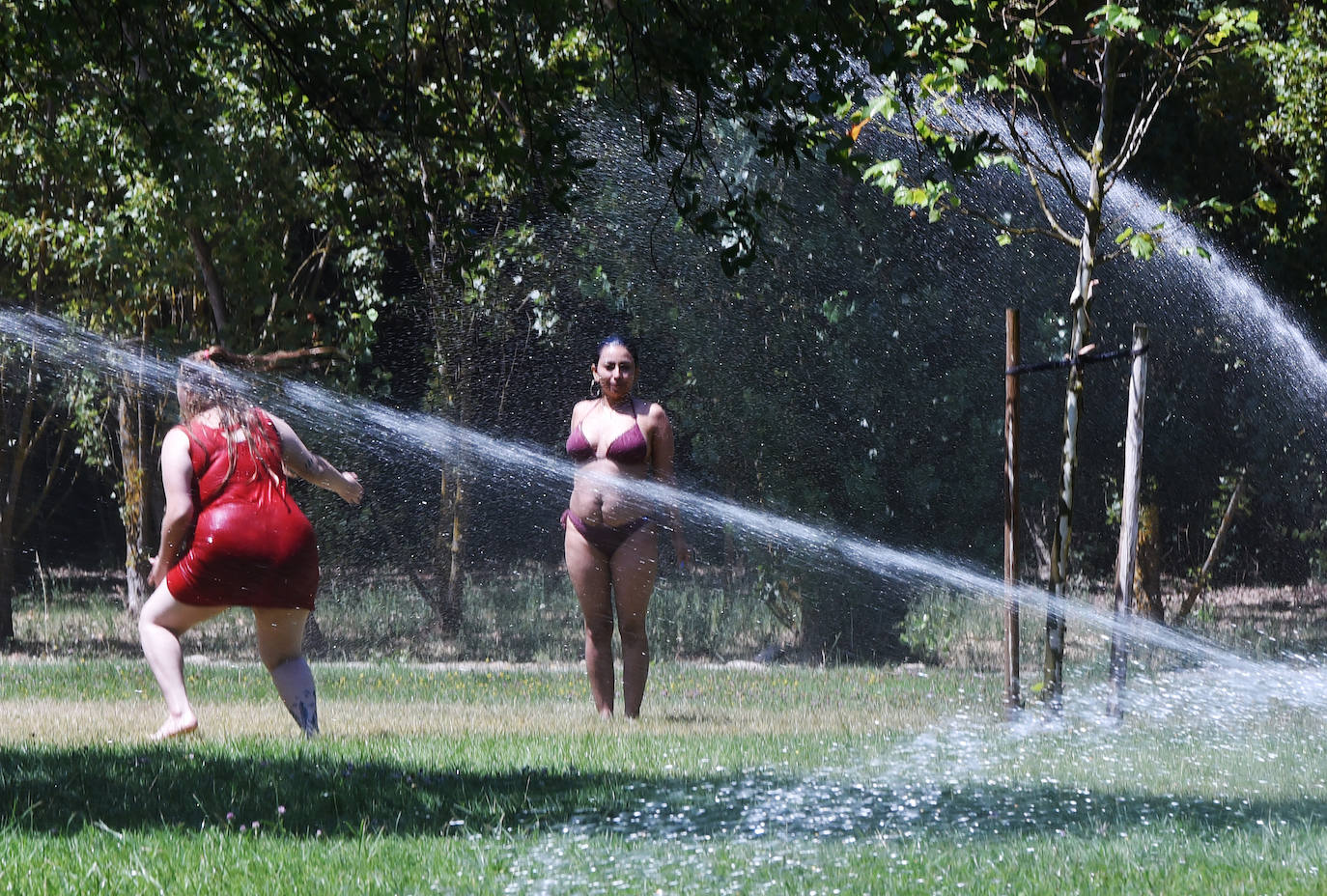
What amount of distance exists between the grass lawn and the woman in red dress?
0.35 m

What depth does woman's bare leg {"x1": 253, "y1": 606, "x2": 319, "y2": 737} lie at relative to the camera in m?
5.91

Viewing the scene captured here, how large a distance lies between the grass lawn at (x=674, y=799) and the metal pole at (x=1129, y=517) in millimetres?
242

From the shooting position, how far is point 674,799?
4789 millimetres

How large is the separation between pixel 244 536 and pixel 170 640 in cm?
49

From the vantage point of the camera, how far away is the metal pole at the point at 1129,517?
6.76 meters

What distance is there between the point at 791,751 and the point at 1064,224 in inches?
230

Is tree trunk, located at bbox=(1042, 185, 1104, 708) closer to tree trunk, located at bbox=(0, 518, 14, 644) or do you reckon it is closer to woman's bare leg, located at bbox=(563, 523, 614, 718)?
woman's bare leg, located at bbox=(563, 523, 614, 718)

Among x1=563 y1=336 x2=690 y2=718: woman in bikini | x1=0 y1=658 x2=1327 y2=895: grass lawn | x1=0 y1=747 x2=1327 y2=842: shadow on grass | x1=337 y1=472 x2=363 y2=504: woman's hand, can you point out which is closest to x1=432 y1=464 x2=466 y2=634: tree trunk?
x1=0 y1=658 x2=1327 y2=895: grass lawn

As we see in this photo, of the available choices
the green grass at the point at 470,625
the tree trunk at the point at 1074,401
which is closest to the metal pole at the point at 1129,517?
the tree trunk at the point at 1074,401

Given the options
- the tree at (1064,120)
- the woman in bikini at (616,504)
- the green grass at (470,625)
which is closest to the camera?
the tree at (1064,120)

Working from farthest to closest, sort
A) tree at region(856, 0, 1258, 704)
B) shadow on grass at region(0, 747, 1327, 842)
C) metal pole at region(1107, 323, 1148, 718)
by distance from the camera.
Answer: metal pole at region(1107, 323, 1148, 718) → tree at region(856, 0, 1258, 704) → shadow on grass at region(0, 747, 1327, 842)

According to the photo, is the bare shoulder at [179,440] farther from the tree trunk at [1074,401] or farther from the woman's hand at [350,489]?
the tree trunk at [1074,401]

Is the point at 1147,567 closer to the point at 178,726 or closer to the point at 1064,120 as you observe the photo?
the point at 1064,120

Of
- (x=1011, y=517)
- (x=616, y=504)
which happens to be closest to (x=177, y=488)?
(x=616, y=504)
